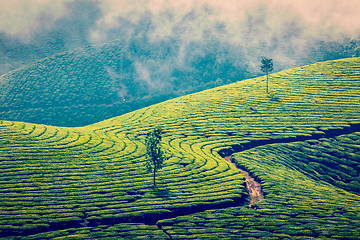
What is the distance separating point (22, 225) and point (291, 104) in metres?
64.3

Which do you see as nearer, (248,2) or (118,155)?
(118,155)

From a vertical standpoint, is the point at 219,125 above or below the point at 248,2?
below

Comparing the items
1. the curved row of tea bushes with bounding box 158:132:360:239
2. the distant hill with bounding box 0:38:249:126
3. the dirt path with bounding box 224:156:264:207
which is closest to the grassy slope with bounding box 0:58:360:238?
the curved row of tea bushes with bounding box 158:132:360:239

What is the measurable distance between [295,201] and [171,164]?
20686 millimetres

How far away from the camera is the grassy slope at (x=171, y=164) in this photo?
37062mm

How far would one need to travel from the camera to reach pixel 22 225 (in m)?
33.8

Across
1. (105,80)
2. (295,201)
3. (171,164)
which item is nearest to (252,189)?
(295,201)

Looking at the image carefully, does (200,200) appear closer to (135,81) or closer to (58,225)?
(58,225)

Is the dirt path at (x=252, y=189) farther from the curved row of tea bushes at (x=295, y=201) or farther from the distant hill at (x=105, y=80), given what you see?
the distant hill at (x=105, y=80)

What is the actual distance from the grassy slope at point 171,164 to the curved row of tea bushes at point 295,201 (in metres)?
0.29

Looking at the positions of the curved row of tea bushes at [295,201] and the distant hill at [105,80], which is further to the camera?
the distant hill at [105,80]

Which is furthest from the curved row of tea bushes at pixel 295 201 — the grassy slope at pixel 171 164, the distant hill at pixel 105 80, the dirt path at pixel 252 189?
the distant hill at pixel 105 80

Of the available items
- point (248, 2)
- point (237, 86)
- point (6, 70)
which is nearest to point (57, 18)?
point (6, 70)

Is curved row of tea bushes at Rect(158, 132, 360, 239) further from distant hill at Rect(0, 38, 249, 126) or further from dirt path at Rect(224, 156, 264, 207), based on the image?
distant hill at Rect(0, 38, 249, 126)
